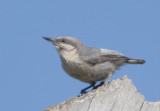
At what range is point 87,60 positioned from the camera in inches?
305

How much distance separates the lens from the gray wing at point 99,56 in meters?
7.77

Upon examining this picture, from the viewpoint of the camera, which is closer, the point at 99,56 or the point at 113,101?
the point at 113,101

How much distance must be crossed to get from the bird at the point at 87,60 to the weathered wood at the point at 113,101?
2.78 metres

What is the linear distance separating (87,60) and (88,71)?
0.26m

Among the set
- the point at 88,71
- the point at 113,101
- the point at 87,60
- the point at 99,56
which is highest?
the point at 99,56

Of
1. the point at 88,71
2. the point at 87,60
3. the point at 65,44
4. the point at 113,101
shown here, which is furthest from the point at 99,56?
the point at 113,101

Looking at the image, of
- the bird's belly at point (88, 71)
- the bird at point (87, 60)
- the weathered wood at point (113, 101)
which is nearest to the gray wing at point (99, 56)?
the bird at point (87, 60)

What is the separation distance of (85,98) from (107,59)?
355 cm

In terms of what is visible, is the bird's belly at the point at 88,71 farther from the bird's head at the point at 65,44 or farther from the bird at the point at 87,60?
the bird's head at the point at 65,44

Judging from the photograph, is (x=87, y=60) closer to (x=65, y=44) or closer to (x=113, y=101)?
(x=65, y=44)

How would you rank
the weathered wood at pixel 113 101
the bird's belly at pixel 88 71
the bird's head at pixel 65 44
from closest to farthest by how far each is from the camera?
1. the weathered wood at pixel 113 101
2. the bird's belly at pixel 88 71
3. the bird's head at pixel 65 44

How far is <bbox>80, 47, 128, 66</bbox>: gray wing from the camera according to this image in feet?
25.5

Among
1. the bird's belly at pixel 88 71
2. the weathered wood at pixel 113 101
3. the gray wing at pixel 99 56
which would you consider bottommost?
the weathered wood at pixel 113 101

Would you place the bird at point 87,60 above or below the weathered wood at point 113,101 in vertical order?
above
